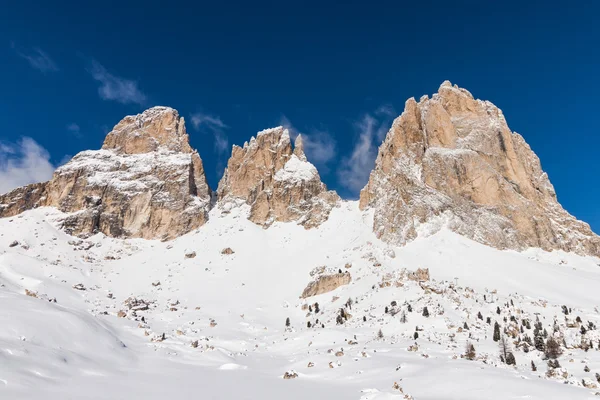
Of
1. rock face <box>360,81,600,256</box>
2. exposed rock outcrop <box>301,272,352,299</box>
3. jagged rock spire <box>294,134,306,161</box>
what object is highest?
jagged rock spire <box>294,134,306,161</box>

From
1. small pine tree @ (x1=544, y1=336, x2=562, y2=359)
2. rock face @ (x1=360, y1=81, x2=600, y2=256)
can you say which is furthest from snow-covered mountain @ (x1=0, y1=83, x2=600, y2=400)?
rock face @ (x1=360, y1=81, x2=600, y2=256)

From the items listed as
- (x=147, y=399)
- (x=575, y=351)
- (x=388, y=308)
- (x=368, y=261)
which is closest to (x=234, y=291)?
(x=368, y=261)

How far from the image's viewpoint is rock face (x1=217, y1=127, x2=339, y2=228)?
86.0 meters

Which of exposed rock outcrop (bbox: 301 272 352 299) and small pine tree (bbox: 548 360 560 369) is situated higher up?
exposed rock outcrop (bbox: 301 272 352 299)

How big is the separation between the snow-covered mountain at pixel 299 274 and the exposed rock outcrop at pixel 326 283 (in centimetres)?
20

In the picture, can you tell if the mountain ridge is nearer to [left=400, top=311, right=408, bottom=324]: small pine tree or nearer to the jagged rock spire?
the jagged rock spire

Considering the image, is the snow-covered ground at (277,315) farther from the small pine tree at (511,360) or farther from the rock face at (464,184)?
the rock face at (464,184)

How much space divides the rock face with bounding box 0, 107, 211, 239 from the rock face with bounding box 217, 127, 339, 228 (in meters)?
8.39

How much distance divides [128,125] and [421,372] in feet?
326

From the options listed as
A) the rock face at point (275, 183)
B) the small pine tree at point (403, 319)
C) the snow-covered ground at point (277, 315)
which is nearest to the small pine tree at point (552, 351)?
the snow-covered ground at point (277, 315)

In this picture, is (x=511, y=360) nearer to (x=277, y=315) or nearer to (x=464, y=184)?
(x=277, y=315)

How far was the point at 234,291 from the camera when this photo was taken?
5916cm

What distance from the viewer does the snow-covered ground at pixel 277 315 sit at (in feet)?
40.8

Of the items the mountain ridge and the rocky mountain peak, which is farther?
the rocky mountain peak
